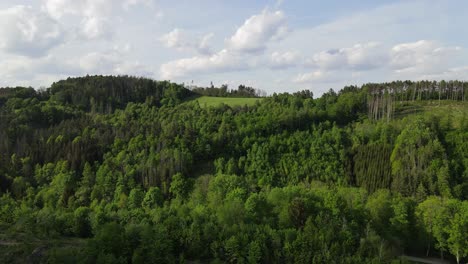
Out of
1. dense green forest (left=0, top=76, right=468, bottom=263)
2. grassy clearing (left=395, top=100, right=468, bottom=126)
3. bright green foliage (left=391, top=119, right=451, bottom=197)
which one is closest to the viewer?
dense green forest (left=0, top=76, right=468, bottom=263)

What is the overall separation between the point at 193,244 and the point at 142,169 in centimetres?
6105

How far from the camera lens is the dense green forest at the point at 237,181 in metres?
59.2

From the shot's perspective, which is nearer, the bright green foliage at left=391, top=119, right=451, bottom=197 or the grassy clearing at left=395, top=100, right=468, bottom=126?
the bright green foliage at left=391, top=119, right=451, bottom=197

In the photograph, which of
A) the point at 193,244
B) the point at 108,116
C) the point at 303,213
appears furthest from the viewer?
the point at 108,116

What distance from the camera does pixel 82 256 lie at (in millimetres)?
52031

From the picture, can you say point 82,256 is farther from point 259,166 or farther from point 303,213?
point 259,166

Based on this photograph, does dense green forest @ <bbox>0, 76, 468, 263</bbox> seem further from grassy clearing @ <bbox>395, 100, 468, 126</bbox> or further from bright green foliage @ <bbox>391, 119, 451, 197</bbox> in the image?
grassy clearing @ <bbox>395, 100, 468, 126</bbox>

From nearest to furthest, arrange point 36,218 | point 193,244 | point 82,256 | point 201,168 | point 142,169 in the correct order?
1. point 82,256
2. point 193,244
3. point 36,218
4. point 142,169
5. point 201,168

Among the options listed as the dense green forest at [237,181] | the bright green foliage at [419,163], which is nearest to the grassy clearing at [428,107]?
the dense green forest at [237,181]

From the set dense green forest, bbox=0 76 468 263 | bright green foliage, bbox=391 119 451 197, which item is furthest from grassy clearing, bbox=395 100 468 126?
bright green foliage, bbox=391 119 451 197

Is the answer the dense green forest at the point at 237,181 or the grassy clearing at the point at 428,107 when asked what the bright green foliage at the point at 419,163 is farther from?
the grassy clearing at the point at 428,107

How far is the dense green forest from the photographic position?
59.2m

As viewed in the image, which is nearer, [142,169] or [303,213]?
[303,213]

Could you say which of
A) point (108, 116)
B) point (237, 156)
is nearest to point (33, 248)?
point (237, 156)
